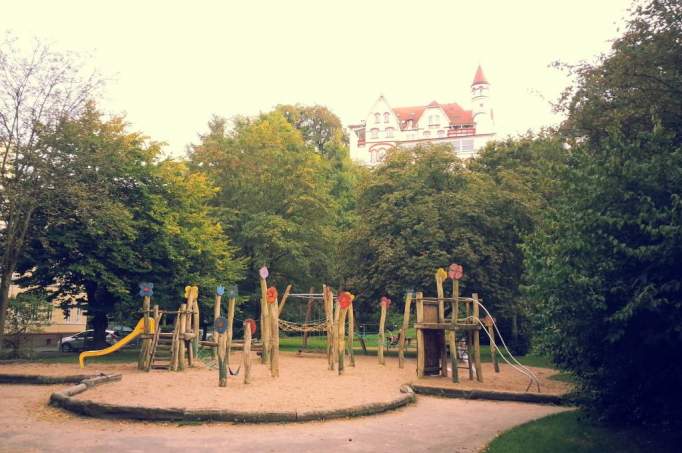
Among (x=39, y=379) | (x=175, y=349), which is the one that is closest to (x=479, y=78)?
(x=175, y=349)

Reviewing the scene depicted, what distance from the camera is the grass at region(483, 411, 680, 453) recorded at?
8.70 metres

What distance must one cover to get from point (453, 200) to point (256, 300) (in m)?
14.1

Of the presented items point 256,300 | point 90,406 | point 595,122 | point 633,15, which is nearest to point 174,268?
Answer: point 256,300

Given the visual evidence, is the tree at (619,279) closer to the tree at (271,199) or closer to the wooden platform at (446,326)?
the wooden platform at (446,326)

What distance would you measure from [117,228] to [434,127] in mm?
72410

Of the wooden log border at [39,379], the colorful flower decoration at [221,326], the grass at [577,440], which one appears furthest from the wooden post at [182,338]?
the grass at [577,440]

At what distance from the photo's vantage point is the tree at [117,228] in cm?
2345

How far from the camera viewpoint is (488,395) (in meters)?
15.1

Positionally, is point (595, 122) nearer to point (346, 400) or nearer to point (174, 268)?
point (346, 400)

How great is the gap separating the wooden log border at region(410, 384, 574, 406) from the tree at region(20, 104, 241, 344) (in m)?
14.0

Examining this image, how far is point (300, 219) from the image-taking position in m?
37.0

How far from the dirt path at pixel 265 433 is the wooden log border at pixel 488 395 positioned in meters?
1.39

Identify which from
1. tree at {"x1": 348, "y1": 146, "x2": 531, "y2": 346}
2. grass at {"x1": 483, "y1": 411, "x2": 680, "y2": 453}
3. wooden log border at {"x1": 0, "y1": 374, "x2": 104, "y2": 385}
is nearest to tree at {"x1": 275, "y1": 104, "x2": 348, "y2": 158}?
tree at {"x1": 348, "y1": 146, "x2": 531, "y2": 346}

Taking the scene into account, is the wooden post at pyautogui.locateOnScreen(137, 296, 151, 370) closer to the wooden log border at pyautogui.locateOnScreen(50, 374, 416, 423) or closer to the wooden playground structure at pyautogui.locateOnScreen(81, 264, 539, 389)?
the wooden playground structure at pyautogui.locateOnScreen(81, 264, 539, 389)
